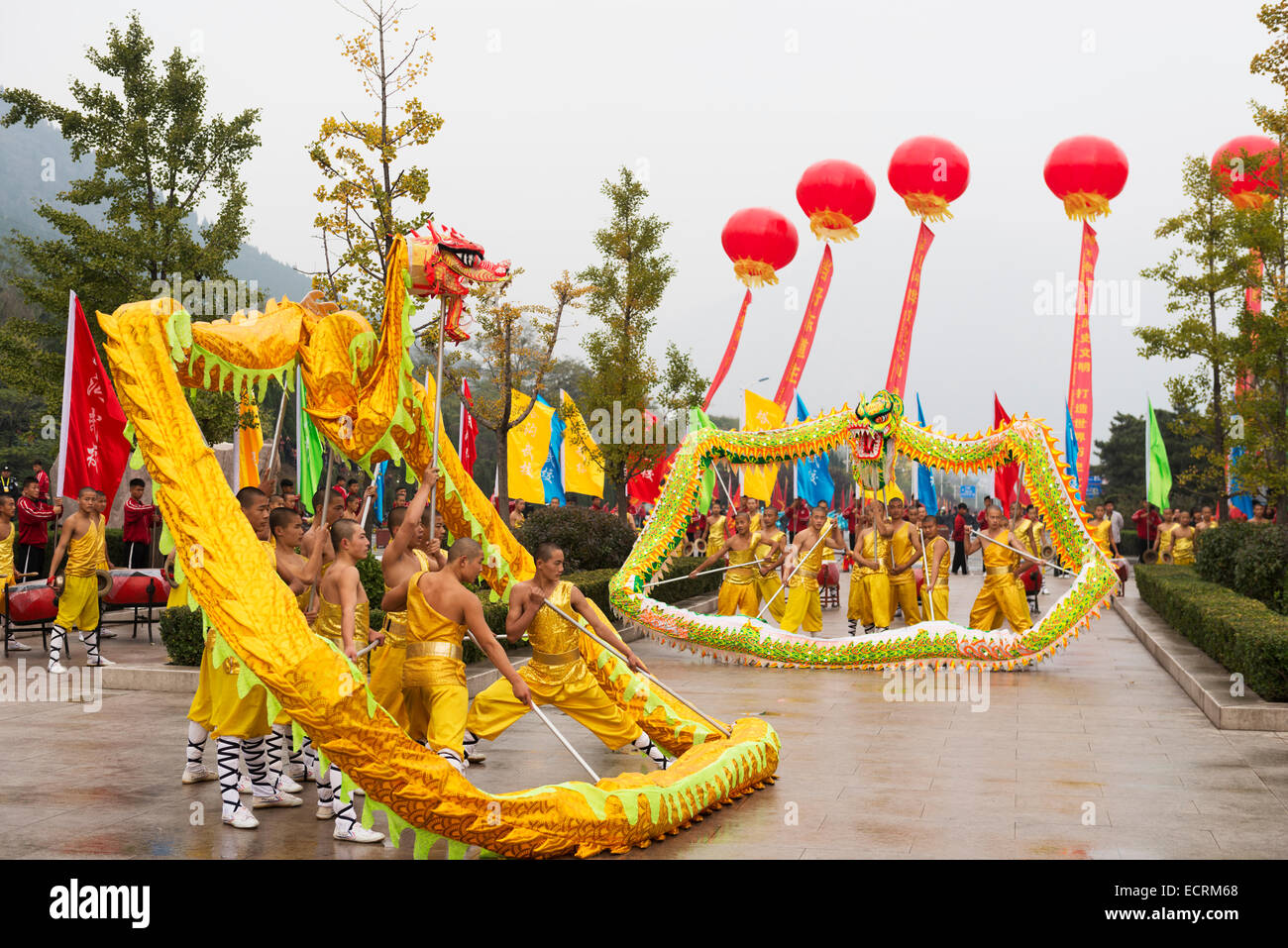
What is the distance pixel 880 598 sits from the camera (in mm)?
14258

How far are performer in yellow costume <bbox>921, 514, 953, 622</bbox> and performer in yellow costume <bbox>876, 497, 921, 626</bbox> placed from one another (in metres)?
0.16

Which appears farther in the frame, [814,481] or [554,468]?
[554,468]

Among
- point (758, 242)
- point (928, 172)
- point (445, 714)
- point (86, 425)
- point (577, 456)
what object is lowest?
point (445, 714)

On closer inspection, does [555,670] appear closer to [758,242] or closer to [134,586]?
[134,586]

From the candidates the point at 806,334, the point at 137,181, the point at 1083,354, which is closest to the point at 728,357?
the point at 806,334

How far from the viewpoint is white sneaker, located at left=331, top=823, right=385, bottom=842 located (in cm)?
607

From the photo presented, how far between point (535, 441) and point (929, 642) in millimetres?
13053

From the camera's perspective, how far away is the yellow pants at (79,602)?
11.3 metres

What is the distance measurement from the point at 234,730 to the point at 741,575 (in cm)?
865

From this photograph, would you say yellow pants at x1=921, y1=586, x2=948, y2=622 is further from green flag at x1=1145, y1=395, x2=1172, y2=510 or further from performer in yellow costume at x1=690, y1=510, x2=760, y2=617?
green flag at x1=1145, y1=395, x2=1172, y2=510

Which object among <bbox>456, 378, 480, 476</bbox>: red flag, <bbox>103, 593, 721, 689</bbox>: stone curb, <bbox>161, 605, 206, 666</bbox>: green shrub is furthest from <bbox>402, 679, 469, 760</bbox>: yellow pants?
<bbox>456, 378, 480, 476</bbox>: red flag

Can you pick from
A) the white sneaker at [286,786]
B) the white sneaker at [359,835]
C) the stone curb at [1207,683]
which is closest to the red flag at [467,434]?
the stone curb at [1207,683]

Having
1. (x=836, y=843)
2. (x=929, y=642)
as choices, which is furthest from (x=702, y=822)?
(x=929, y=642)
